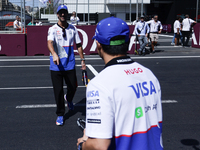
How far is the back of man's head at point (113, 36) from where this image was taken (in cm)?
191

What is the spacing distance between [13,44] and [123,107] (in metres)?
14.8

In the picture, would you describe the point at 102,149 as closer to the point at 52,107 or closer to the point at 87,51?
the point at 52,107

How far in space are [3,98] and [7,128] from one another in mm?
2259

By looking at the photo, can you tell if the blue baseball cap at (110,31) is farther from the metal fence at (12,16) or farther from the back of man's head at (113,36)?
the metal fence at (12,16)

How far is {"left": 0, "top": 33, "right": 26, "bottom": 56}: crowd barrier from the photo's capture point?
15703mm

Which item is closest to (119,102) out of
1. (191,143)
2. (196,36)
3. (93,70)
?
(191,143)

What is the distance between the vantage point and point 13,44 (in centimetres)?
1576

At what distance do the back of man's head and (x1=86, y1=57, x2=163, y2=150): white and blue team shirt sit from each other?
0.23 ft

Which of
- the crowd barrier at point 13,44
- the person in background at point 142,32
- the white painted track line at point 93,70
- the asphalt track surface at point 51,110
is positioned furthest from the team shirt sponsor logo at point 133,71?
the crowd barrier at point 13,44

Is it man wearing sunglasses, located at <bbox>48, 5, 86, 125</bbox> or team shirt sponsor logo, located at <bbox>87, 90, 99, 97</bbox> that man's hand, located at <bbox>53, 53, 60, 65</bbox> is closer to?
man wearing sunglasses, located at <bbox>48, 5, 86, 125</bbox>

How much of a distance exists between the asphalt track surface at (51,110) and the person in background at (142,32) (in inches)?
152

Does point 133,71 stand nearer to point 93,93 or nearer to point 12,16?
point 93,93

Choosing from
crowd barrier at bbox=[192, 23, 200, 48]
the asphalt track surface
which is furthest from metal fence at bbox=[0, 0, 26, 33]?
crowd barrier at bbox=[192, 23, 200, 48]

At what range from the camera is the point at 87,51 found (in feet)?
53.8
